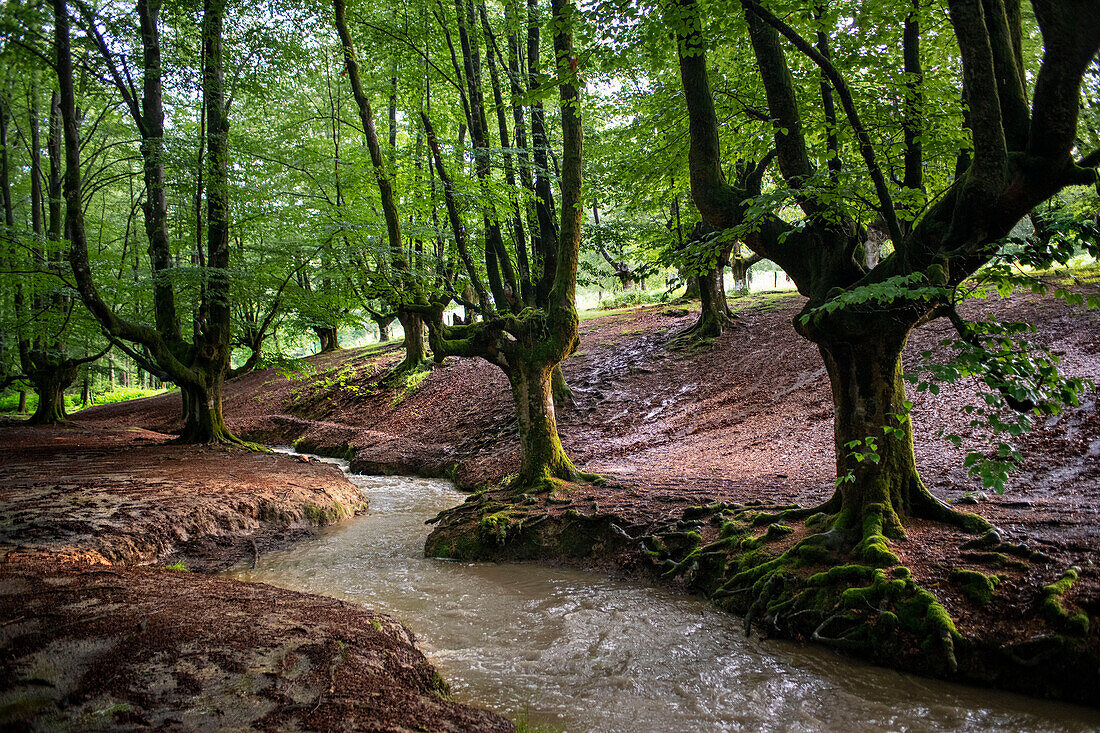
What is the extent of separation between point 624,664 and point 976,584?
8.70ft

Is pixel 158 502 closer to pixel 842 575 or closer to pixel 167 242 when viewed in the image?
pixel 167 242

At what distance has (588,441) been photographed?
12.7m

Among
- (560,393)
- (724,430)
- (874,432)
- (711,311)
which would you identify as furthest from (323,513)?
(711,311)

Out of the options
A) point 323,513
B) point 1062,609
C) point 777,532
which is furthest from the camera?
point 323,513

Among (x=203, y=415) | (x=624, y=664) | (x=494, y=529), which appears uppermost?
(x=203, y=415)

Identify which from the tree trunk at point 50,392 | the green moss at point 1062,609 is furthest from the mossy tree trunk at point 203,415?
the green moss at point 1062,609

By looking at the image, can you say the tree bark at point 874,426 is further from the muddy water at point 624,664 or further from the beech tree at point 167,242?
the beech tree at point 167,242

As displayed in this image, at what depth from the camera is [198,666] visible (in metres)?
2.96

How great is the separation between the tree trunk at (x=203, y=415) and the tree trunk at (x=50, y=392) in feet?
28.1

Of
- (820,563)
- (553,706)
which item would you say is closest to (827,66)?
(820,563)

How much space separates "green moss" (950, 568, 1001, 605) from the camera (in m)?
4.07

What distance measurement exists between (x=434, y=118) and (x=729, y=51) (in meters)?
7.21

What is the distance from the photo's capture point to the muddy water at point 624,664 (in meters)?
3.50

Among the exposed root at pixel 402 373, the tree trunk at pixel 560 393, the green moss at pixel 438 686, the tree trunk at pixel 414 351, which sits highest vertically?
the tree trunk at pixel 414 351
